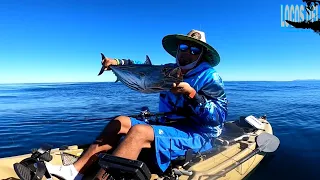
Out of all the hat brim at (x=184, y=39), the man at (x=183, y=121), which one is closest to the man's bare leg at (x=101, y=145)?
the man at (x=183, y=121)

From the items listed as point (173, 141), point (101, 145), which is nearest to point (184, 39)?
point (173, 141)

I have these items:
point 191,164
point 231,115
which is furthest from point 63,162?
point 231,115

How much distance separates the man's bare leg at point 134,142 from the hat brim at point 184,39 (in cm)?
178

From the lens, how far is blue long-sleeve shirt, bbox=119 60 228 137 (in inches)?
164

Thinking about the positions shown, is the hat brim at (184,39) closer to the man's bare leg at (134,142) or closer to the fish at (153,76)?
the fish at (153,76)

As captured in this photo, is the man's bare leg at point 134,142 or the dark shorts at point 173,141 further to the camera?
the dark shorts at point 173,141

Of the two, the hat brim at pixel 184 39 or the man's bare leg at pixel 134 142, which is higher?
the hat brim at pixel 184 39

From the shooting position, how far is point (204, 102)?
13.5ft

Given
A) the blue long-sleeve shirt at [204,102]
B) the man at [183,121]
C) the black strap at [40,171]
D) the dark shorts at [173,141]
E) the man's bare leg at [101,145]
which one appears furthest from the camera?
the blue long-sleeve shirt at [204,102]

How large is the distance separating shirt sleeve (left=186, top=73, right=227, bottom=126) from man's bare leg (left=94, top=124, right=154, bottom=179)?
0.81 meters

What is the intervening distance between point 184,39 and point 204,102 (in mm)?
1372

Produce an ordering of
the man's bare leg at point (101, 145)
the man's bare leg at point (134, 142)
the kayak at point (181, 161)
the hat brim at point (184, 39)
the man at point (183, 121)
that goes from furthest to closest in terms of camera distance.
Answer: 1. the hat brim at point (184, 39)
2. the man's bare leg at point (101, 145)
3. the man at point (183, 121)
4. the man's bare leg at point (134, 142)
5. the kayak at point (181, 161)

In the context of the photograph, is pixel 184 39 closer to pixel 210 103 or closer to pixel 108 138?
pixel 210 103

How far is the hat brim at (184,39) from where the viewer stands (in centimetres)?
469
